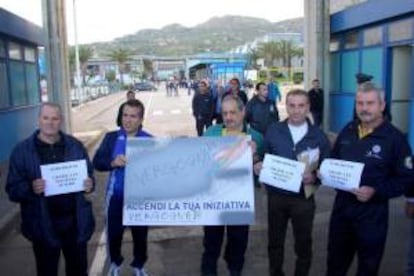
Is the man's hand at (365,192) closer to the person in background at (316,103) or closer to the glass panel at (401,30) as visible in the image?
the glass panel at (401,30)

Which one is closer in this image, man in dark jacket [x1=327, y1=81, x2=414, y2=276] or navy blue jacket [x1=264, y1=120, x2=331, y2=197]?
man in dark jacket [x1=327, y1=81, x2=414, y2=276]

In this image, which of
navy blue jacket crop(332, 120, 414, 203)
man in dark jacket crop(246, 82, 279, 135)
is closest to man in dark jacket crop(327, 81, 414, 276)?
navy blue jacket crop(332, 120, 414, 203)

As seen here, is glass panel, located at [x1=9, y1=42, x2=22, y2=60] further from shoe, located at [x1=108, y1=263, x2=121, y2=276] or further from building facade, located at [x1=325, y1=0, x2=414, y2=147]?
shoe, located at [x1=108, y1=263, x2=121, y2=276]

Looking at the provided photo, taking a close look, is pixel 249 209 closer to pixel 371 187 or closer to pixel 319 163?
pixel 319 163

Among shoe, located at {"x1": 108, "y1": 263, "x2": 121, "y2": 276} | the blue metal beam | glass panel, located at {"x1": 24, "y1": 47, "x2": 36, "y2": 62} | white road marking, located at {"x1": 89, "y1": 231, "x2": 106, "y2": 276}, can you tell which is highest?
the blue metal beam

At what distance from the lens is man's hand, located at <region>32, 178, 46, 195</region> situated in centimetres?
447

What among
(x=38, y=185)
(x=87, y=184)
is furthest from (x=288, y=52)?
(x=38, y=185)

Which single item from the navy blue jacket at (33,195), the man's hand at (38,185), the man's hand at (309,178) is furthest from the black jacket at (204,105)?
the man's hand at (38,185)

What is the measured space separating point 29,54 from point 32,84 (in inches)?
37.3

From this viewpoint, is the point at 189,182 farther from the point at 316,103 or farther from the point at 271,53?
the point at 271,53

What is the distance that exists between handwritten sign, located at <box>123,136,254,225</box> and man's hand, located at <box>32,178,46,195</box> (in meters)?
0.96

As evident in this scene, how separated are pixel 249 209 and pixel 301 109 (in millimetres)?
940

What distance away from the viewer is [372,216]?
472 centimetres

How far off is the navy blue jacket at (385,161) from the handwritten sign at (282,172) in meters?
0.53
